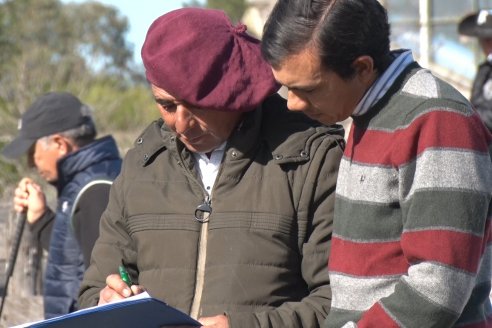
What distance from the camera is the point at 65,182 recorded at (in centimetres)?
484

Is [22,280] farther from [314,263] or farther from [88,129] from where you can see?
[314,263]

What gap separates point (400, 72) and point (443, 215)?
14.5 inches

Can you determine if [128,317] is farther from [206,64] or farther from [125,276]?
[206,64]

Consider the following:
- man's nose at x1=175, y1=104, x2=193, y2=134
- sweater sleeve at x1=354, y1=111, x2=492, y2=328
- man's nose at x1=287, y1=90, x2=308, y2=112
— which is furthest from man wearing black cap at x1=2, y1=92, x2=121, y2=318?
sweater sleeve at x1=354, y1=111, x2=492, y2=328

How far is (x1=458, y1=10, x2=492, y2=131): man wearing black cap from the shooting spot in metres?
7.53

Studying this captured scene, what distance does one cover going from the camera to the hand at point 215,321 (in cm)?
283

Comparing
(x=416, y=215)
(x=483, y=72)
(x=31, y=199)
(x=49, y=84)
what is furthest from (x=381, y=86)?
(x=49, y=84)

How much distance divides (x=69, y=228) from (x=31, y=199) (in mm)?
649

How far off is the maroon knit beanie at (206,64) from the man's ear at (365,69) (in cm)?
50

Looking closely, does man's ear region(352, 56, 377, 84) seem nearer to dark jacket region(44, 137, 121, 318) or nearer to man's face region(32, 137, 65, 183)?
dark jacket region(44, 137, 121, 318)

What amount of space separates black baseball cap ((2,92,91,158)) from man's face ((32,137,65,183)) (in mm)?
31

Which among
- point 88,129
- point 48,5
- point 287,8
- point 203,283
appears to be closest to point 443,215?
point 287,8

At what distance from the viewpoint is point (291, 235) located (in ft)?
9.74

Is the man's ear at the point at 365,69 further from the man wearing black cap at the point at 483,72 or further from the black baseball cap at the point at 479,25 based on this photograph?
the black baseball cap at the point at 479,25
